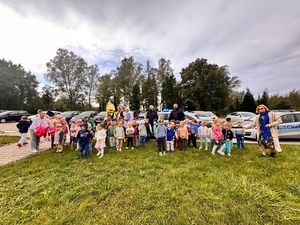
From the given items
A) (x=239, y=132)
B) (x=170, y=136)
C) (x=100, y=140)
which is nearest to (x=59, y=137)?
(x=100, y=140)

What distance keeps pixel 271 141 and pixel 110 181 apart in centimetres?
514

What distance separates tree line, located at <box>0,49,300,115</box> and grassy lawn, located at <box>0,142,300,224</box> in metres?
27.9

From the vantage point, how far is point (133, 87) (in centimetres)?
3419

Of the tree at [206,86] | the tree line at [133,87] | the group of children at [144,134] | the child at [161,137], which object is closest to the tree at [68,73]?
the tree line at [133,87]

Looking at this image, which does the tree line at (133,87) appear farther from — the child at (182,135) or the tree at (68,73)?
the child at (182,135)

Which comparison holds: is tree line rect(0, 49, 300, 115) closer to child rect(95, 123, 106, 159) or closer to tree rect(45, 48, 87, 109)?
tree rect(45, 48, 87, 109)

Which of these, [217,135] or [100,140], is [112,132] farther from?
[217,135]

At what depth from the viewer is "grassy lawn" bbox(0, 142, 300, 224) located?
2.38 meters


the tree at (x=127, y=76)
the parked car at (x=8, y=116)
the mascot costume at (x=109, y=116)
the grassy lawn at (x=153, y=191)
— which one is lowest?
the grassy lawn at (x=153, y=191)

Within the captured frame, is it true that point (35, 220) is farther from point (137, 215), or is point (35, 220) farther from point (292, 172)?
point (292, 172)

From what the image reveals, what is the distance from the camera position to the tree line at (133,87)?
3066cm

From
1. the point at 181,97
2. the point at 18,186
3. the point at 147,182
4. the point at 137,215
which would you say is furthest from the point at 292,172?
the point at 181,97

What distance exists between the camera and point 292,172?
3781 mm

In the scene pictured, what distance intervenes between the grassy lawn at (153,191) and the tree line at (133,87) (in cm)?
2792
